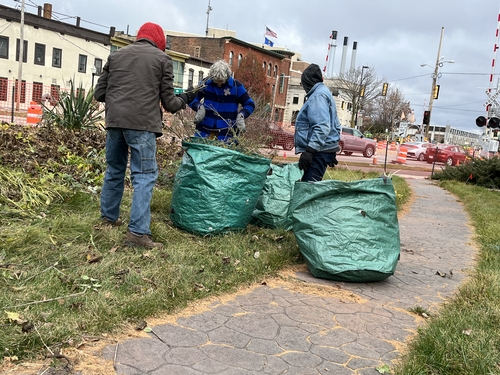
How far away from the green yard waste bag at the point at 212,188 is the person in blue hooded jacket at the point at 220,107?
89 centimetres

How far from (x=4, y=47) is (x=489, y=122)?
105ft

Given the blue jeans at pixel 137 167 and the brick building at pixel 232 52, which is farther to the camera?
the brick building at pixel 232 52

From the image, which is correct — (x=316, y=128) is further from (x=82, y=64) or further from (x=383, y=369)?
(x=82, y=64)

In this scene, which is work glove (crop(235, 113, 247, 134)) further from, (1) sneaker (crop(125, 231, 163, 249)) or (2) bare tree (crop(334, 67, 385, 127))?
(2) bare tree (crop(334, 67, 385, 127))

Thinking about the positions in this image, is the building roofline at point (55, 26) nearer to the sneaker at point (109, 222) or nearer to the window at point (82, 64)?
the window at point (82, 64)

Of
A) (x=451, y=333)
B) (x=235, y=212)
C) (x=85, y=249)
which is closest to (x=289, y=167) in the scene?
(x=235, y=212)

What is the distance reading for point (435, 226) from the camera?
7.41 meters

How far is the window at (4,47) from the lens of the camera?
111ft

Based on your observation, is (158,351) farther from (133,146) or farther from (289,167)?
(289,167)

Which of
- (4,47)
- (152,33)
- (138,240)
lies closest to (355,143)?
(4,47)

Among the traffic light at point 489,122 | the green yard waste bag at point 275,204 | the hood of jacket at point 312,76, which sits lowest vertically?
the green yard waste bag at point 275,204

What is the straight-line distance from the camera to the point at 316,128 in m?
4.66

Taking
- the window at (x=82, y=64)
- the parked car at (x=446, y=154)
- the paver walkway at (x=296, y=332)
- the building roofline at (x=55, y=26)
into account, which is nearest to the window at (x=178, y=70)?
the building roofline at (x=55, y=26)

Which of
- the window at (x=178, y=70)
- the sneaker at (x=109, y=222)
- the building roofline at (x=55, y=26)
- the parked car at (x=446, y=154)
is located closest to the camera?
the sneaker at (x=109, y=222)
